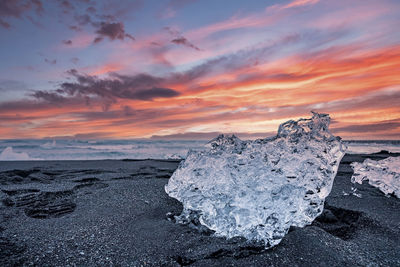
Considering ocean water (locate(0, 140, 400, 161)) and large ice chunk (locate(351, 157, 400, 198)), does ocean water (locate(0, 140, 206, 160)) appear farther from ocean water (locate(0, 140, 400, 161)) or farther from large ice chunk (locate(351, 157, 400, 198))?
large ice chunk (locate(351, 157, 400, 198))

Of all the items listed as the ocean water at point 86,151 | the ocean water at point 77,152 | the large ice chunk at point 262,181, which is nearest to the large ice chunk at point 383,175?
the large ice chunk at point 262,181

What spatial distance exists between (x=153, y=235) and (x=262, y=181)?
1163 mm

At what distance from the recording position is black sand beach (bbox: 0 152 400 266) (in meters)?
1.88

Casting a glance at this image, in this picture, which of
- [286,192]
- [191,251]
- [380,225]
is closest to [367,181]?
[380,225]

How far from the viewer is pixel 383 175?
4.00 metres

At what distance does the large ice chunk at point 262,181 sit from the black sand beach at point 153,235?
0.15m

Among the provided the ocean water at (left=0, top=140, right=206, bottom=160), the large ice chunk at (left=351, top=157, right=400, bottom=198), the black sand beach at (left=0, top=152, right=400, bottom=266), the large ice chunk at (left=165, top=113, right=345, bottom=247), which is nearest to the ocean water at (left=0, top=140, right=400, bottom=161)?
the ocean water at (left=0, top=140, right=206, bottom=160)

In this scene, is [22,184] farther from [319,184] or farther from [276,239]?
[319,184]

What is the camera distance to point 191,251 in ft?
6.43

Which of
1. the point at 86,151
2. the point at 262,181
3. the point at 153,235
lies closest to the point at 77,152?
the point at 86,151

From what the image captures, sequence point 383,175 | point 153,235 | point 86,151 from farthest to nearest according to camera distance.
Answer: point 86,151 → point 383,175 → point 153,235

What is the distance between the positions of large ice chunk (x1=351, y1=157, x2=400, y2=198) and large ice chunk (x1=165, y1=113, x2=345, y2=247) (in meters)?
1.63

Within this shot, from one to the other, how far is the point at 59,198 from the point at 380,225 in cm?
396

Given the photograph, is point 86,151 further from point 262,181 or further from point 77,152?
point 262,181
